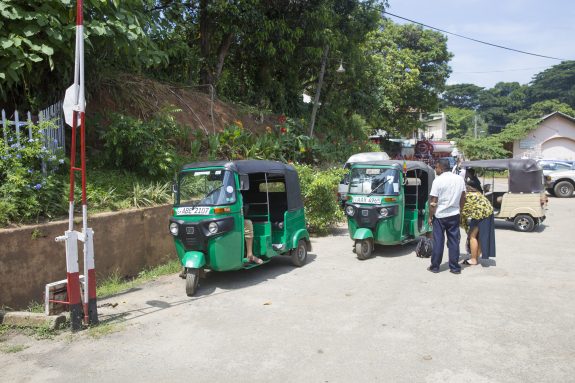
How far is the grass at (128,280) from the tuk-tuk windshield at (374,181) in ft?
12.8

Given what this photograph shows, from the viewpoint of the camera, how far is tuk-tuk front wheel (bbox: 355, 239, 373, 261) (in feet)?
29.7

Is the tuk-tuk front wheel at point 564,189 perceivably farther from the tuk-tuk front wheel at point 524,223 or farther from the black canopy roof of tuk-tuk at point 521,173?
the tuk-tuk front wheel at point 524,223

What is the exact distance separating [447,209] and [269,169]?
314cm

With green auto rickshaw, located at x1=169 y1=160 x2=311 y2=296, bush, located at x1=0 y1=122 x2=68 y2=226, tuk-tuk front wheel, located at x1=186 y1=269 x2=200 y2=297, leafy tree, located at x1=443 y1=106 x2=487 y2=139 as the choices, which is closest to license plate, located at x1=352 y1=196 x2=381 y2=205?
green auto rickshaw, located at x1=169 y1=160 x2=311 y2=296

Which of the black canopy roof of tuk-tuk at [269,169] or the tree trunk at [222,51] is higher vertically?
the tree trunk at [222,51]

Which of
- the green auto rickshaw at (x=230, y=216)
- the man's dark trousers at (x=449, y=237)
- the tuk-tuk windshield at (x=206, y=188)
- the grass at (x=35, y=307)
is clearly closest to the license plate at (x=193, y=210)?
the green auto rickshaw at (x=230, y=216)

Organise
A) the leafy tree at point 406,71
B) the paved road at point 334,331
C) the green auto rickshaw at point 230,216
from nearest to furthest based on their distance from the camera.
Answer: the paved road at point 334,331 → the green auto rickshaw at point 230,216 → the leafy tree at point 406,71

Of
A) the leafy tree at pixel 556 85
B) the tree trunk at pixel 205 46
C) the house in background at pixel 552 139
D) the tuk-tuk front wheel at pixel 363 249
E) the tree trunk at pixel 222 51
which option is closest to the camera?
the tuk-tuk front wheel at pixel 363 249

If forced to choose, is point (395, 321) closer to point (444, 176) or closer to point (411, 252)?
point (444, 176)

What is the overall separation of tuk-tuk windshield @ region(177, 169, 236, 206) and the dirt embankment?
3.88m

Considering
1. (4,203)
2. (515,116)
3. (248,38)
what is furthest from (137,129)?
(515,116)

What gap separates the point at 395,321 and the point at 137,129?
627 cm

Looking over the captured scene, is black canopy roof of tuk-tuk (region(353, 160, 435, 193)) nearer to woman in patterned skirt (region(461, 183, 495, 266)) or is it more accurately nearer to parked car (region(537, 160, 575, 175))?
woman in patterned skirt (region(461, 183, 495, 266))

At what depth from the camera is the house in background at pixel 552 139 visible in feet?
121
